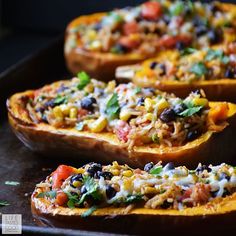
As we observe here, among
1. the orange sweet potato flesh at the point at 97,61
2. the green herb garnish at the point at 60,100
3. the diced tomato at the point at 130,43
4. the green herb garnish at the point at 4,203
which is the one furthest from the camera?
the diced tomato at the point at 130,43

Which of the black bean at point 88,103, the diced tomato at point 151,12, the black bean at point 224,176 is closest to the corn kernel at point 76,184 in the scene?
the black bean at point 224,176

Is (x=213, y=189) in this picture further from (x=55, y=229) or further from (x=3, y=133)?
(x=3, y=133)

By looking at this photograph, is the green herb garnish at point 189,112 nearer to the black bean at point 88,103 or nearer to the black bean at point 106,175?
the black bean at point 88,103

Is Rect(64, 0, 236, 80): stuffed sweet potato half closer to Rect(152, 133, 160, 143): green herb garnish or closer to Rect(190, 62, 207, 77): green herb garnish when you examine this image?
Rect(190, 62, 207, 77): green herb garnish

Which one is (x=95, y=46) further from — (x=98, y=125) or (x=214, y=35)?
(x=98, y=125)

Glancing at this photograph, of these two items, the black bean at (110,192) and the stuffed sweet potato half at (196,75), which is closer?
the black bean at (110,192)

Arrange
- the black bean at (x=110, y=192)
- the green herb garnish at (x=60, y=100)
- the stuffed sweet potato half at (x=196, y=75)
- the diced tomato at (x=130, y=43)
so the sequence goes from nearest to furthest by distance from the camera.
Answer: the black bean at (x=110, y=192)
the green herb garnish at (x=60, y=100)
the stuffed sweet potato half at (x=196, y=75)
the diced tomato at (x=130, y=43)

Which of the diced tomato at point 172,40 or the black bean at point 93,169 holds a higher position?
the black bean at point 93,169
